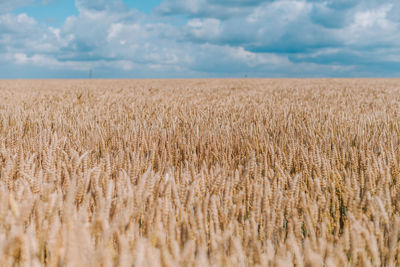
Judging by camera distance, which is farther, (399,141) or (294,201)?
(399,141)

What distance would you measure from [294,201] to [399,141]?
1.44 m

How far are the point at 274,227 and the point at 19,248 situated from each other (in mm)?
727

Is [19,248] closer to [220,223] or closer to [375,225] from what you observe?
[220,223]

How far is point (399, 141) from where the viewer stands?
2.33 metres

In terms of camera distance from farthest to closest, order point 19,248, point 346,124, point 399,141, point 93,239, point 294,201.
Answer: point 346,124, point 399,141, point 294,201, point 93,239, point 19,248

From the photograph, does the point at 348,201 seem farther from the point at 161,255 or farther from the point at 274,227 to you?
the point at 161,255

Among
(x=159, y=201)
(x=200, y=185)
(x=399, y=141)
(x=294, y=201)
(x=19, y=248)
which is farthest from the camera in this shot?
(x=399, y=141)

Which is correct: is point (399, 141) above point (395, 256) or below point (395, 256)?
above

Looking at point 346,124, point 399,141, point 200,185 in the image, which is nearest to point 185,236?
point 200,185

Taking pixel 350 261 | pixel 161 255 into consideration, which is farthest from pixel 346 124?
pixel 161 255

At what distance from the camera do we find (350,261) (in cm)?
96

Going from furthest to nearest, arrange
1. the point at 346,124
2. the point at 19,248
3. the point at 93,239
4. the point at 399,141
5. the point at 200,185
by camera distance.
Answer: the point at 346,124, the point at 399,141, the point at 200,185, the point at 93,239, the point at 19,248

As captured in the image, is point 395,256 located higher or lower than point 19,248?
lower

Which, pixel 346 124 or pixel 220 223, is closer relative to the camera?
pixel 220 223
